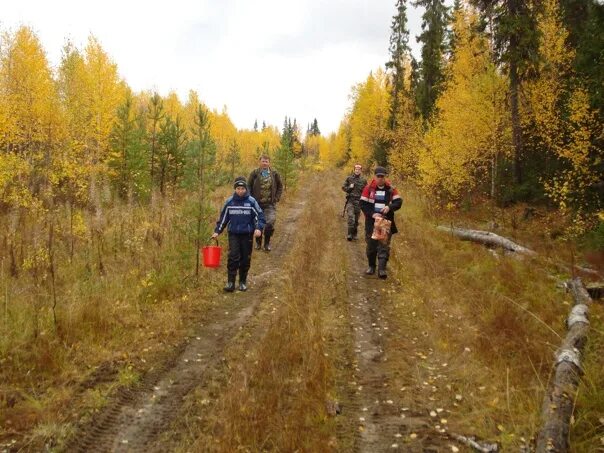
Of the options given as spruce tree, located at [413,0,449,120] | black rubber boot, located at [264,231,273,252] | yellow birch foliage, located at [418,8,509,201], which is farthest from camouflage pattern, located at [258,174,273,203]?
spruce tree, located at [413,0,449,120]

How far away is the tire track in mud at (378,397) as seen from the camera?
393 centimetres

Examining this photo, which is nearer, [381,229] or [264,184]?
[381,229]

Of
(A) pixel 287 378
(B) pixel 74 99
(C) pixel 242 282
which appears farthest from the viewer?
(B) pixel 74 99

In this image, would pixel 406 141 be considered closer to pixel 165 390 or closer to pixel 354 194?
pixel 354 194

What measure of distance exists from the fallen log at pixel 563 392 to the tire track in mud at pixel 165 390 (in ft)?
10.9

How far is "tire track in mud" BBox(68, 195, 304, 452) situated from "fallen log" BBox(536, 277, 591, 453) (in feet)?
10.9

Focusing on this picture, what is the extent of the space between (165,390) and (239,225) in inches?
161

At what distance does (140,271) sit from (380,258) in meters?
5.06

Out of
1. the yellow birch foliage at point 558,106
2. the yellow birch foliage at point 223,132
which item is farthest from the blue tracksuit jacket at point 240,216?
the yellow birch foliage at point 223,132

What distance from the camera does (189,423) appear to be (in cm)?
412

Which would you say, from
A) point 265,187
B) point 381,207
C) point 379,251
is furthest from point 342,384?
point 265,187

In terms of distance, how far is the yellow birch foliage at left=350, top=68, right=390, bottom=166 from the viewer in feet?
124

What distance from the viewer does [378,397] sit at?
473 cm

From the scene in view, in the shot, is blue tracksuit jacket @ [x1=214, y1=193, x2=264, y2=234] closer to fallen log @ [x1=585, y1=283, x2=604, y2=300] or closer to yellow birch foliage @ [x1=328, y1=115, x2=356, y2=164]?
fallen log @ [x1=585, y1=283, x2=604, y2=300]
